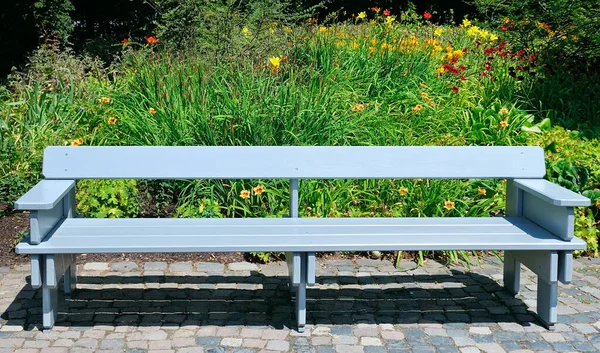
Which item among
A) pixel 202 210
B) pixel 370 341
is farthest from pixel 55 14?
pixel 370 341

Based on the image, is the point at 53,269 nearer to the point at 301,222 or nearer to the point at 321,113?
the point at 301,222

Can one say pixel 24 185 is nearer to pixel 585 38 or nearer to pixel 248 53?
pixel 248 53

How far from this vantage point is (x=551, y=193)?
411 centimetres

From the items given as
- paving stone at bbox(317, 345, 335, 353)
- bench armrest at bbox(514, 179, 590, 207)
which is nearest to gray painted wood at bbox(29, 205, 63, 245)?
paving stone at bbox(317, 345, 335, 353)

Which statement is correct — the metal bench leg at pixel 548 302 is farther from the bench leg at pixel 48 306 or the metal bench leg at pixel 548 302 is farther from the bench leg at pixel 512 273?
the bench leg at pixel 48 306

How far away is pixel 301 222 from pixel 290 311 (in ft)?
1.61

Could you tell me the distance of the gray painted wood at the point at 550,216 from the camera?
4004 millimetres

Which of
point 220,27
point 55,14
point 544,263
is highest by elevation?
point 55,14

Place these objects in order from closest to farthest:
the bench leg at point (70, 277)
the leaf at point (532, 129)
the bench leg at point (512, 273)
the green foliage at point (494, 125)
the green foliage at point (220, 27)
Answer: the bench leg at point (70, 277) < the bench leg at point (512, 273) < the green foliage at point (494, 125) < the leaf at point (532, 129) < the green foliage at point (220, 27)

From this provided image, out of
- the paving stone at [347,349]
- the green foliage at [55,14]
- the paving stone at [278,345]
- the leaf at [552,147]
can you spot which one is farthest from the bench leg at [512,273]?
the green foliage at [55,14]

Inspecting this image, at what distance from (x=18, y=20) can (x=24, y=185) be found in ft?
37.4

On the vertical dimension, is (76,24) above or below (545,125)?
above

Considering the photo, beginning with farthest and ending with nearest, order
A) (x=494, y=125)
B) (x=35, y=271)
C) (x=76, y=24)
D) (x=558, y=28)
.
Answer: (x=76, y=24) → (x=558, y=28) → (x=494, y=125) → (x=35, y=271)

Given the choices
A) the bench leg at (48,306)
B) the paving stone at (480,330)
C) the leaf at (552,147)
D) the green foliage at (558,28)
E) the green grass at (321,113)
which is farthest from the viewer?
the green foliage at (558,28)
